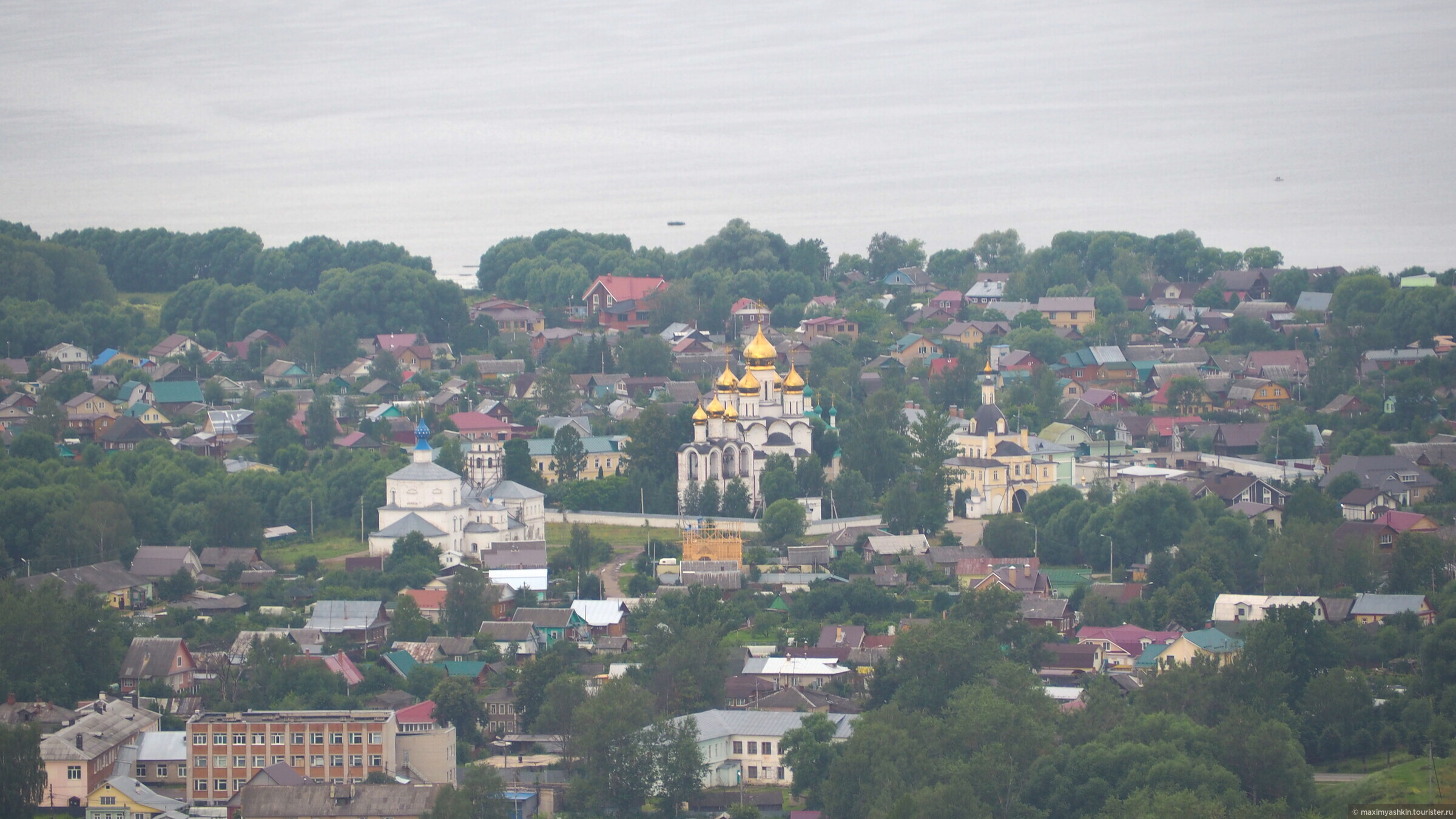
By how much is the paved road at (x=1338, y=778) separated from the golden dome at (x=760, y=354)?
12.2 meters

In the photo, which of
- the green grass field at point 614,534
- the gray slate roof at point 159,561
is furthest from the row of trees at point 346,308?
the gray slate roof at point 159,561

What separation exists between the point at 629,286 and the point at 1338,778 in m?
26.2

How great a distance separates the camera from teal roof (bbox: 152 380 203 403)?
36.3 m

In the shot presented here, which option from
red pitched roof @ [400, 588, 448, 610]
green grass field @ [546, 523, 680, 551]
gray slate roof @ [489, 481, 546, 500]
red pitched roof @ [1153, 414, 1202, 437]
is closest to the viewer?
red pitched roof @ [400, 588, 448, 610]

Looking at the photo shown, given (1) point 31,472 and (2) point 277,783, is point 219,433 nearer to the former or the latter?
(1) point 31,472

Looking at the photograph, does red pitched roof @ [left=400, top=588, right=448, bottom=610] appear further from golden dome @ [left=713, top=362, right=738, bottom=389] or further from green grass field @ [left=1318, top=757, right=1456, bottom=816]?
green grass field @ [left=1318, top=757, right=1456, bottom=816]

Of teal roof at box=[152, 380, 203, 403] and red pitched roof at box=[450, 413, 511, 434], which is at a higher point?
teal roof at box=[152, 380, 203, 403]

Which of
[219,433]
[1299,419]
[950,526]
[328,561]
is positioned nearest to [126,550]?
[328,561]

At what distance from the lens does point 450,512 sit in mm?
28031

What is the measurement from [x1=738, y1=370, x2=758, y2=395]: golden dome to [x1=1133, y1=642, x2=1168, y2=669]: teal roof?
26.8 ft

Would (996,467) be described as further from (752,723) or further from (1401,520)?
(752,723)

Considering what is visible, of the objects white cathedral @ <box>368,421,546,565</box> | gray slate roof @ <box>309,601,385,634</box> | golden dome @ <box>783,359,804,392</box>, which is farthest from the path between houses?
golden dome @ <box>783,359,804,392</box>

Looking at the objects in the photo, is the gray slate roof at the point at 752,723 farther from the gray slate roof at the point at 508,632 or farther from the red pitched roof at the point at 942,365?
the red pitched roof at the point at 942,365

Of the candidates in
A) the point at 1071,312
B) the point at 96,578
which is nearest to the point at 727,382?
the point at 96,578
